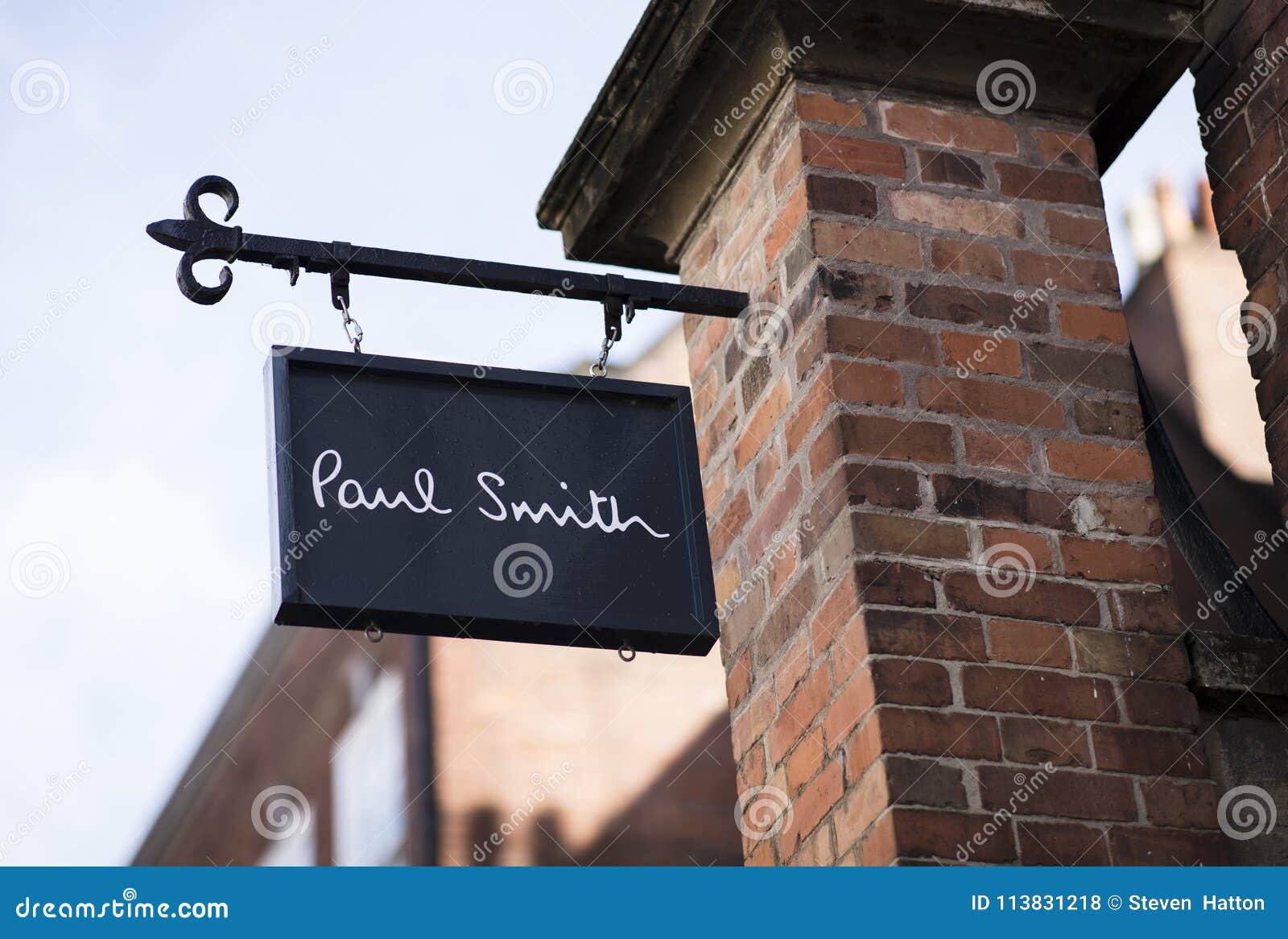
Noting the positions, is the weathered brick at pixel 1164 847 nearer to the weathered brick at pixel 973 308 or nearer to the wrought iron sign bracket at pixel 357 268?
the weathered brick at pixel 973 308

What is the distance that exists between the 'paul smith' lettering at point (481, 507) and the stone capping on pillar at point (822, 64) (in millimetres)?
869

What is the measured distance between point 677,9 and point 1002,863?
1.62m

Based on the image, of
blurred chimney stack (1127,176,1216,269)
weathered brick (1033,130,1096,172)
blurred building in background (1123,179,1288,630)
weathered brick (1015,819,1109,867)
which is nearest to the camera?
weathered brick (1015,819,1109,867)

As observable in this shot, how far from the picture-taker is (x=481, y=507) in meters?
2.80

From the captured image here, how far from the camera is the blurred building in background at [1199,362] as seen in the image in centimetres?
1051

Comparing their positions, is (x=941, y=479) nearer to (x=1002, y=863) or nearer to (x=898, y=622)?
(x=898, y=622)

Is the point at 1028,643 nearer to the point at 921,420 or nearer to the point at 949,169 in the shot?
the point at 921,420

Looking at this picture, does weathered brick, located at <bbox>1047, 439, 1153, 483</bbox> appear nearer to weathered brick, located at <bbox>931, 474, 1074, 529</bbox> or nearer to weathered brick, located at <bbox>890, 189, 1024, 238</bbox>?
weathered brick, located at <bbox>931, 474, 1074, 529</bbox>

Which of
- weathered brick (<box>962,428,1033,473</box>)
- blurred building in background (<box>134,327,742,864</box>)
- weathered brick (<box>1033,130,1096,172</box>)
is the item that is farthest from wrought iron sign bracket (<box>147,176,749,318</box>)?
blurred building in background (<box>134,327,742,864</box>)

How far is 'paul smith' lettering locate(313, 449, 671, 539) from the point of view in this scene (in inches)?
107

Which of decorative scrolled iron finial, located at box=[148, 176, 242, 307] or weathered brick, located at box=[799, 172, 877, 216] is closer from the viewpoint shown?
decorative scrolled iron finial, located at box=[148, 176, 242, 307]

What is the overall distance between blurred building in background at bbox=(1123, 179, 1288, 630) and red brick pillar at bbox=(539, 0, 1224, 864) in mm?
7363

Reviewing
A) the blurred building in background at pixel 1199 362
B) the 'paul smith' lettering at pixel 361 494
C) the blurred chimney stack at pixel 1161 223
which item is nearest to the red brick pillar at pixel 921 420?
the 'paul smith' lettering at pixel 361 494
